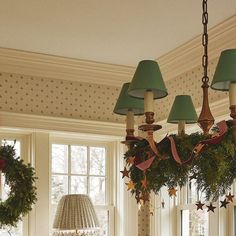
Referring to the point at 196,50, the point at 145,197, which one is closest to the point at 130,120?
the point at 145,197

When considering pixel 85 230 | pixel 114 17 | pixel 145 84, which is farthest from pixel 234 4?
pixel 85 230

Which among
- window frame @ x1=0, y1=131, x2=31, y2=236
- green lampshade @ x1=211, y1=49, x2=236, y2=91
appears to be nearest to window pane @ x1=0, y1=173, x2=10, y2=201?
window frame @ x1=0, y1=131, x2=31, y2=236

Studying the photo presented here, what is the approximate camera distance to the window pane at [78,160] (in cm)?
482

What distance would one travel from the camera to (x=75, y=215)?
429cm

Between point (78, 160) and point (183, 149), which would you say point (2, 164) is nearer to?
point (78, 160)

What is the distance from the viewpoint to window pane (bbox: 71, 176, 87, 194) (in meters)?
4.78

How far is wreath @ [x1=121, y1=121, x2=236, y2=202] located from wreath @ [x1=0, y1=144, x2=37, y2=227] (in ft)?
6.30

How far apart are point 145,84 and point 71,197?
2.41 m

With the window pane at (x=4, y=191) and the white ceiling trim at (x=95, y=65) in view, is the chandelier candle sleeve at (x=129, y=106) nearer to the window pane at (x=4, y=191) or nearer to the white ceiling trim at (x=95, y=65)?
the white ceiling trim at (x=95, y=65)

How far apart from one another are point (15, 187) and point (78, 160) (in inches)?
33.8

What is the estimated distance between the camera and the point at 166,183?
236 cm

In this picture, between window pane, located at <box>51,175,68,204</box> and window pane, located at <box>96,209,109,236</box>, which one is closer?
window pane, located at <box>51,175,68,204</box>

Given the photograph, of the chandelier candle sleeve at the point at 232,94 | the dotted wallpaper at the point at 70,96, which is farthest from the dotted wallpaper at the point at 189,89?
the chandelier candle sleeve at the point at 232,94

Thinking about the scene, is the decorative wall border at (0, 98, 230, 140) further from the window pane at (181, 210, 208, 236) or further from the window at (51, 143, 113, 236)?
the window pane at (181, 210, 208, 236)
